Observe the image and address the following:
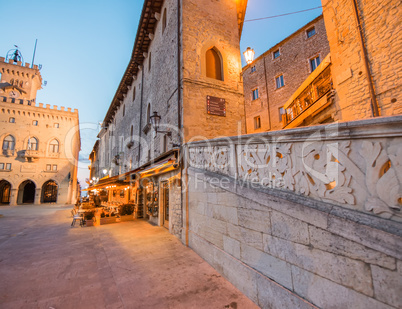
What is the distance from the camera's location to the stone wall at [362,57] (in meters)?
6.20

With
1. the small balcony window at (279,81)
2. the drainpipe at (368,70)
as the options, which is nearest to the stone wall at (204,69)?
the drainpipe at (368,70)

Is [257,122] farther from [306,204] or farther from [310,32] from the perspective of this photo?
[306,204]

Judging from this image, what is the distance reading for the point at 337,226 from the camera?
2178 mm

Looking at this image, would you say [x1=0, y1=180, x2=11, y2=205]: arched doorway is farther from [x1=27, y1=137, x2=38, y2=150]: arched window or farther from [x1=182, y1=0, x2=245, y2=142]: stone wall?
[x1=182, y1=0, x2=245, y2=142]: stone wall

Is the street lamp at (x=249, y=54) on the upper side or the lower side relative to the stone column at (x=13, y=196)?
upper

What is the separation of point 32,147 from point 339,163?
3928 cm

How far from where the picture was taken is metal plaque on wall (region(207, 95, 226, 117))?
846cm

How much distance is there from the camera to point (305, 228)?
252cm

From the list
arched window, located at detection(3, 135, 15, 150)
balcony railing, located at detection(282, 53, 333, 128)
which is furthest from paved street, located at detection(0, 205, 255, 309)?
arched window, located at detection(3, 135, 15, 150)

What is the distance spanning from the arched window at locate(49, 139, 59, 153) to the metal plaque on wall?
109ft

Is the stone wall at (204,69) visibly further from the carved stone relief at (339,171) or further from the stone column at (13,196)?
the stone column at (13,196)

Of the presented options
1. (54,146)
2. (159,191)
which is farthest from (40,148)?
(159,191)

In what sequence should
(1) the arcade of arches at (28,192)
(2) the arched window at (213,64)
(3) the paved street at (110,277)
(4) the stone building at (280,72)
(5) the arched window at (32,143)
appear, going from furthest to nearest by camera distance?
(1) the arcade of arches at (28,192) < (5) the arched window at (32,143) < (4) the stone building at (280,72) < (2) the arched window at (213,64) < (3) the paved street at (110,277)

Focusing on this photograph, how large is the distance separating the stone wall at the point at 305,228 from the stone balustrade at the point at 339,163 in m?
0.01
